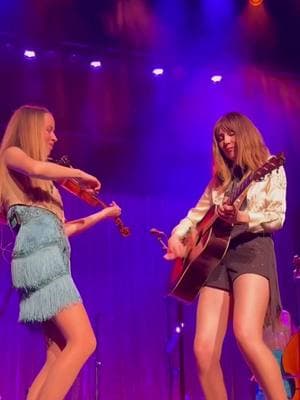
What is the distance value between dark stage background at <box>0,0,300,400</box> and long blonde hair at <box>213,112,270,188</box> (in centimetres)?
360

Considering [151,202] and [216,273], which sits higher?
[151,202]

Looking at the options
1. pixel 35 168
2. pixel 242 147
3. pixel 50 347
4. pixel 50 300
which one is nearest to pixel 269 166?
pixel 242 147

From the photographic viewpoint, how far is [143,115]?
8.42m

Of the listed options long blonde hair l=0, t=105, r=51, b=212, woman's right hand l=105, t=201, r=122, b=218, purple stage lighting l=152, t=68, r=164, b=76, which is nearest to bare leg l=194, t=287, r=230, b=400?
woman's right hand l=105, t=201, r=122, b=218

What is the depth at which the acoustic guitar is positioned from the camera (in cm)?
350

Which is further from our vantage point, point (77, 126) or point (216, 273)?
point (77, 126)

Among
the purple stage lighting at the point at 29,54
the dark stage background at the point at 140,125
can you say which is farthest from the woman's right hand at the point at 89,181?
the purple stage lighting at the point at 29,54

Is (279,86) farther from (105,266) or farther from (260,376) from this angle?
(260,376)

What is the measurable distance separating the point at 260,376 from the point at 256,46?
5.31 m

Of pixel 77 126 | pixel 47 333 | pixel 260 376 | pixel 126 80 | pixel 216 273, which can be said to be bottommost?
pixel 260 376

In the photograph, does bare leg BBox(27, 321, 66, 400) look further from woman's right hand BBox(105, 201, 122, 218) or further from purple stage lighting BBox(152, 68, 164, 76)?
purple stage lighting BBox(152, 68, 164, 76)

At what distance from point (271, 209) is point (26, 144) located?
1370 mm

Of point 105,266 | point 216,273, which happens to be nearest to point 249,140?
point 216,273

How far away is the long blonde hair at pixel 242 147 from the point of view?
12.6ft
